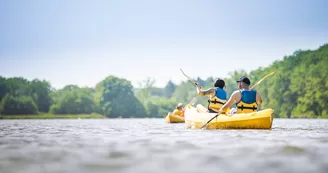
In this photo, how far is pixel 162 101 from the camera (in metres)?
93.2

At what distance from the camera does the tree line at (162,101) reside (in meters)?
54.3

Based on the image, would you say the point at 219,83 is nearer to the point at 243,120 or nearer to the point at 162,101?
the point at 243,120

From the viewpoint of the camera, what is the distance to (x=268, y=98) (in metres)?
63.5

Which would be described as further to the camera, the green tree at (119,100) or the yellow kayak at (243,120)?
the green tree at (119,100)

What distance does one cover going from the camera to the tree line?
178ft

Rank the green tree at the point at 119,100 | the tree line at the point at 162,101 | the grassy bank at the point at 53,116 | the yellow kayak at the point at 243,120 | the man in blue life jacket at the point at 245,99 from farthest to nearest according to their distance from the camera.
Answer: the green tree at the point at 119,100, the grassy bank at the point at 53,116, the tree line at the point at 162,101, the man in blue life jacket at the point at 245,99, the yellow kayak at the point at 243,120

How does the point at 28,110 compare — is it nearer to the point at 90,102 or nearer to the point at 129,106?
the point at 90,102

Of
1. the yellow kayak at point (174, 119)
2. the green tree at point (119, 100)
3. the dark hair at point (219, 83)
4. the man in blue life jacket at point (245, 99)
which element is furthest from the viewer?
the green tree at point (119, 100)

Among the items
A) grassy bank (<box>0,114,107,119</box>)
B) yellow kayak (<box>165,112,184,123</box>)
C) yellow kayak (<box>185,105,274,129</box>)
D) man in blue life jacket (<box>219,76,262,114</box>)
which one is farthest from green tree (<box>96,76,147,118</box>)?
man in blue life jacket (<box>219,76,262,114</box>)

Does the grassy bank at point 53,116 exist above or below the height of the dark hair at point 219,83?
below

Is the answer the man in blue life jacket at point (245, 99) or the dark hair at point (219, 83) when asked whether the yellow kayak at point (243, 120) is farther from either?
the dark hair at point (219, 83)

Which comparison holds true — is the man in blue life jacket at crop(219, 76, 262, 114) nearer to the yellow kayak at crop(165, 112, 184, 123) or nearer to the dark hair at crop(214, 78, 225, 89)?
the dark hair at crop(214, 78, 225, 89)

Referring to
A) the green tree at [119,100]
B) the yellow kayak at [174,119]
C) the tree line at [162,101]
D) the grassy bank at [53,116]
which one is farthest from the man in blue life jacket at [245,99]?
the green tree at [119,100]

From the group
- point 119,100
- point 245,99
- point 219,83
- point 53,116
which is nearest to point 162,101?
point 119,100
